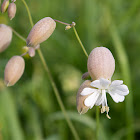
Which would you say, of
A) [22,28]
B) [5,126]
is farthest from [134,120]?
[22,28]

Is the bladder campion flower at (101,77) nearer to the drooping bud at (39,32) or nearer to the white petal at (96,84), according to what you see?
the white petal at (96,84)

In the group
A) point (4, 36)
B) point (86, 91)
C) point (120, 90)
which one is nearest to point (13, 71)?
point (4, 36)

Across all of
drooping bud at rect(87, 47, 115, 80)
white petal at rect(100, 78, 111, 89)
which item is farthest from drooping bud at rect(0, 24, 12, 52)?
white petal at rect(100, 78, 111, 89)

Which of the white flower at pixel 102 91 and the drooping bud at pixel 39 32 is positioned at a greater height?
the drooping bud at pixel 39 32

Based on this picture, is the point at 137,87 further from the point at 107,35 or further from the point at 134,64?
the point at 107,35

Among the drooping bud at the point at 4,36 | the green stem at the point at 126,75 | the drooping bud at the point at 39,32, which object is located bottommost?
the green stem at the point at 126,75

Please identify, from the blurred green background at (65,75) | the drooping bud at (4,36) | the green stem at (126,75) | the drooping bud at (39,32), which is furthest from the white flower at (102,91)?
the green stem at (126,75)

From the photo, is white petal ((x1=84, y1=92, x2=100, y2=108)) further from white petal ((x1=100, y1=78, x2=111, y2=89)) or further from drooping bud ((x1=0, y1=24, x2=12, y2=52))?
drooping bud ((x1=0, y1=24, x2=12, y2=52))
